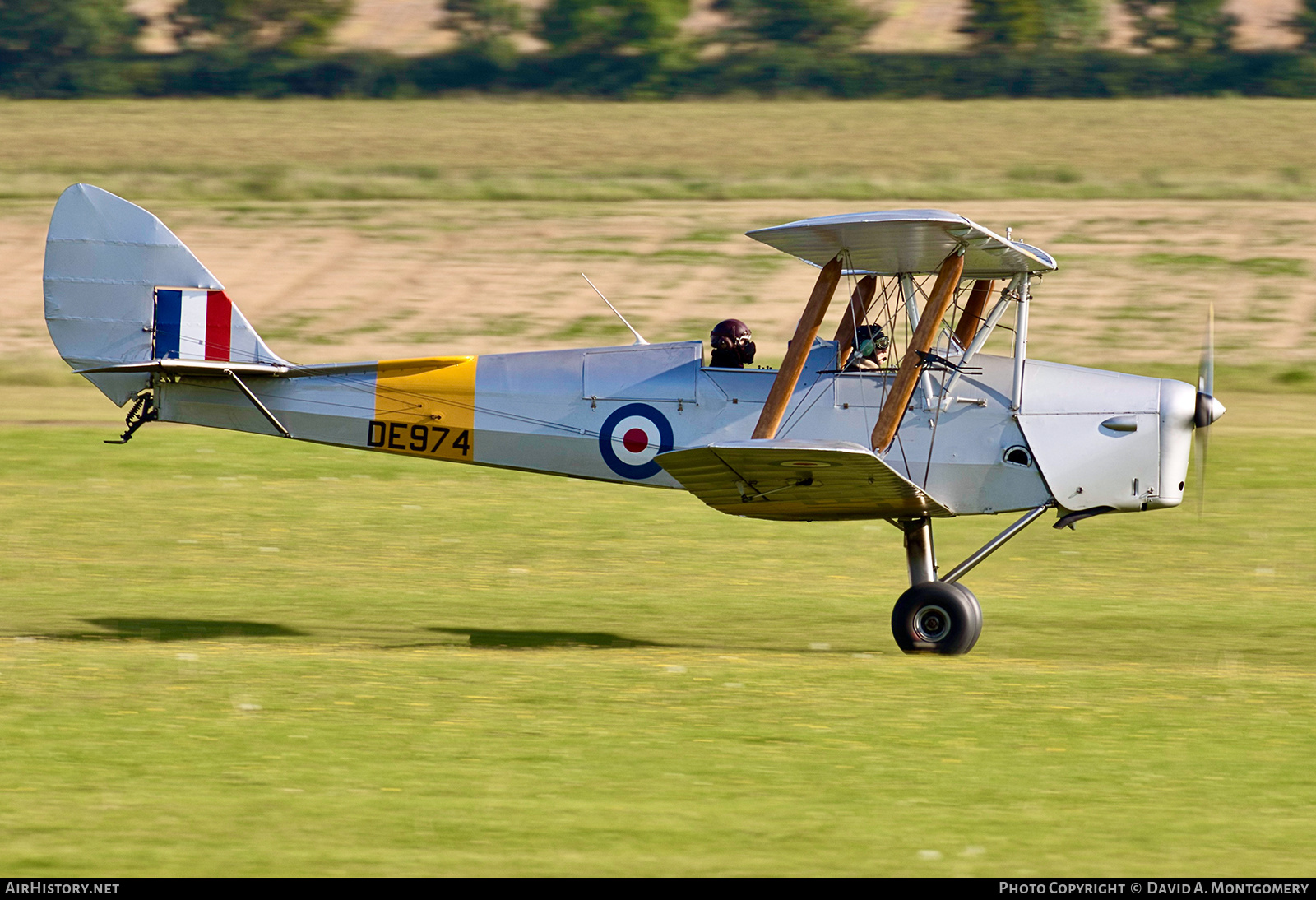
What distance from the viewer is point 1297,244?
3209 cm

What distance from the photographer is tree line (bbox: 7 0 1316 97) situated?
172 ft

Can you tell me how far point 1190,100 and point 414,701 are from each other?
43891mm

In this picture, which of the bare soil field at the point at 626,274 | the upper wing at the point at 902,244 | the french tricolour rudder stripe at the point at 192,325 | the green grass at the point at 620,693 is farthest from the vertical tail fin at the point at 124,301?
the bare soil field at the point at 626,274

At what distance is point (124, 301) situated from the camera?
1245cm

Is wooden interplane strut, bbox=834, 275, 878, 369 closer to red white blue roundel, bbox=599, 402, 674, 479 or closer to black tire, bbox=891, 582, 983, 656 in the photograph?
red white blue roundel, bbox=599, 402, 674, 479

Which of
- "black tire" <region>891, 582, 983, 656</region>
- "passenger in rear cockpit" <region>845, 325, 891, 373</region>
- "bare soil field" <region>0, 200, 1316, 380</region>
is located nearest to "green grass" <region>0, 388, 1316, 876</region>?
"black tire" <region>891, 582, 983, 656</region>

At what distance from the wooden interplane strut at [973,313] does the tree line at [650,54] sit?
4069 cm

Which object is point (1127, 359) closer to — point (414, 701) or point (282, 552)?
point (282, 552)

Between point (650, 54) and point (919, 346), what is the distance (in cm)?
4720

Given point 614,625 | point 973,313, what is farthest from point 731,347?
point 614,625

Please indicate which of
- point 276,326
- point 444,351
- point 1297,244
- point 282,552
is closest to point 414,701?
point 282,552

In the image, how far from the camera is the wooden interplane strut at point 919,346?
10.9 metres

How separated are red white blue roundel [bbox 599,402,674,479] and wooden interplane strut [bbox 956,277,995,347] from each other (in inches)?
86.6

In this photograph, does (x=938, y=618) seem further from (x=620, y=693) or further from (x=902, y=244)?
(x=620, y=693)
